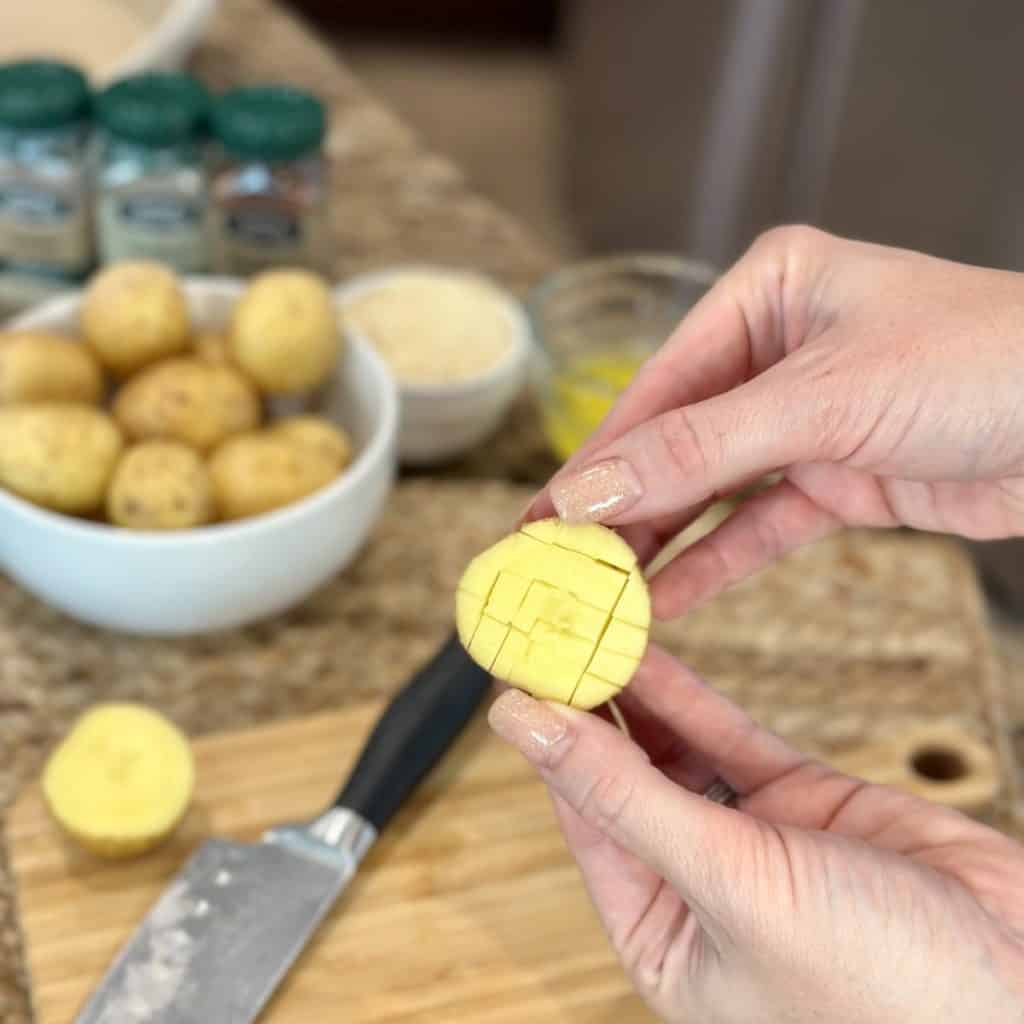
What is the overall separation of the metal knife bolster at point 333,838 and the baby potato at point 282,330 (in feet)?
1.24

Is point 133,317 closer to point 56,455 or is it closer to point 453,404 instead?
point 56,455

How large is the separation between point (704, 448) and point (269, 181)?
2.17 ft

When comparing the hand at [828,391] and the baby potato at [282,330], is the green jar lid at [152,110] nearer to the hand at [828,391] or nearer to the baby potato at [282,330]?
the baby potato at [282,330]

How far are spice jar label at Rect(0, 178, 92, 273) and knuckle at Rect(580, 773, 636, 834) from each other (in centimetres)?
82

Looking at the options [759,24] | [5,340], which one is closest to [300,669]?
[5,340]

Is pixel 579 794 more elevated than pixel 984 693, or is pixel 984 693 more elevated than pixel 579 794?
pixel 579 794

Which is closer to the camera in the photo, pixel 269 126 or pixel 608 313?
pixel 269 126

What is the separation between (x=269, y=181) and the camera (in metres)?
1.19

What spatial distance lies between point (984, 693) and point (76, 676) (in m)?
0.75

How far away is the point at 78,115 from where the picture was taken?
1.17 metres

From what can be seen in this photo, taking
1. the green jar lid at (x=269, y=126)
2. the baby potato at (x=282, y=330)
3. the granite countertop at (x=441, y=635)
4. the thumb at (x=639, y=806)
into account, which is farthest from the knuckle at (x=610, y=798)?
the green jar lid at (x=269, y=126)

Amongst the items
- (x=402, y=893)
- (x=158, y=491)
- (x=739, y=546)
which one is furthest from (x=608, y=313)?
(x=402, y=893)

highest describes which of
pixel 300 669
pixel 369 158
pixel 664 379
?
pixel 664 379

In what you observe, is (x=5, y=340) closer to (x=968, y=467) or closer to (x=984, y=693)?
(x=968, y=467)
